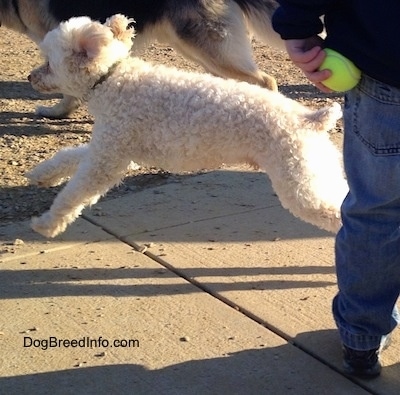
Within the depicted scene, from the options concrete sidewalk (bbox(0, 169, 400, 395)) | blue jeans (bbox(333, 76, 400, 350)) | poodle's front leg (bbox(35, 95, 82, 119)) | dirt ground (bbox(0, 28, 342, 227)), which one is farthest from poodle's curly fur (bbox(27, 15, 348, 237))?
poodle's front leg (bbox(35, 95, 82, 119))

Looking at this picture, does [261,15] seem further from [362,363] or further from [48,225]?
[362,363]

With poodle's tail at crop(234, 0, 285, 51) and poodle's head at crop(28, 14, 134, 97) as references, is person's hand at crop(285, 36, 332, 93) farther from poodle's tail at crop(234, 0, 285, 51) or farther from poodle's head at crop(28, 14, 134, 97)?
poodle's tail at crop(234, 0, 285, 51)

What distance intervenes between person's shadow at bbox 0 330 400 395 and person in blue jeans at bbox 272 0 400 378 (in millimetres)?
119

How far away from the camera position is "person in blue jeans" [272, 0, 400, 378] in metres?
2.85

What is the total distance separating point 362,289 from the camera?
3.22 metres

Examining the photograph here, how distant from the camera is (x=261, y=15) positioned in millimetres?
6836

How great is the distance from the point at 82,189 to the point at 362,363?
178cm

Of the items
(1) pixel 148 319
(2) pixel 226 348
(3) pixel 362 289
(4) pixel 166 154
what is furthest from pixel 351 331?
(4) pixel 166 154

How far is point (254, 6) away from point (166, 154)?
9.61 ft

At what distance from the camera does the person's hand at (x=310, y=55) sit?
2967 millimetres

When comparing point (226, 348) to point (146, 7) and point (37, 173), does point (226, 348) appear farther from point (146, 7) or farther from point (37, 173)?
point (146, 7)

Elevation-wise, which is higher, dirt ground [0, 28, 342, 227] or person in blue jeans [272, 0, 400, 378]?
person in blue jeans [272, 0, 400, 378]

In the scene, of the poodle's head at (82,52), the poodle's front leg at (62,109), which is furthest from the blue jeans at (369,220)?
the poodle's front leg at (62,109)

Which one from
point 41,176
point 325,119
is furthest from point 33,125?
point 325,119
